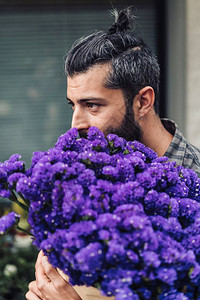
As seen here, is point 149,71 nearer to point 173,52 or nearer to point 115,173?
point 115,173

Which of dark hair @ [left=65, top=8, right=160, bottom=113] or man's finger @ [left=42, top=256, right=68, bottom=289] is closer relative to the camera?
man's finger @ [left=42, top=256, right=68, bottom=289]

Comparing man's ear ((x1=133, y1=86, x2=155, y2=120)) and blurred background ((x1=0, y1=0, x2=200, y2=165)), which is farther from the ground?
blurred background ((x1=0, y1=0, x2=200, y2=165))

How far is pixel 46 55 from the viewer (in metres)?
4.12

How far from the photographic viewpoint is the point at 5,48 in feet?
13.6

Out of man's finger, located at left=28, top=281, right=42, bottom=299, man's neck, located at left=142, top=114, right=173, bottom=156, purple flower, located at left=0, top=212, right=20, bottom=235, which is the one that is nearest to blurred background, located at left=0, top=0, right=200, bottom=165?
man's neck, located at left=142, top=114, right=173, bottom=156

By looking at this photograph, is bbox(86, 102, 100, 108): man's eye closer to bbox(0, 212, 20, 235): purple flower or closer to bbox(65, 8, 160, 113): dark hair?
bbox(65, 8, 160, 113): dark hair

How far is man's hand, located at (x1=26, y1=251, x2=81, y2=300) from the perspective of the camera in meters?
1.35

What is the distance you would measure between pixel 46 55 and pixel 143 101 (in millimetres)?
2425

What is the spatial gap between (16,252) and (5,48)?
75.6 inches

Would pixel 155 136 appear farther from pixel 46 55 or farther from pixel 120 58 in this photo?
pixel 46 55

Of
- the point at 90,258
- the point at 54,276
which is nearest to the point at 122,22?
the point at 54,276

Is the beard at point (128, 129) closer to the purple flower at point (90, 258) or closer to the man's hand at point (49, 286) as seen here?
the man's hand at point (49, 286)

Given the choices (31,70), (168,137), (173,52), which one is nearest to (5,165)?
(168,137)

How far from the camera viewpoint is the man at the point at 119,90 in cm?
172
